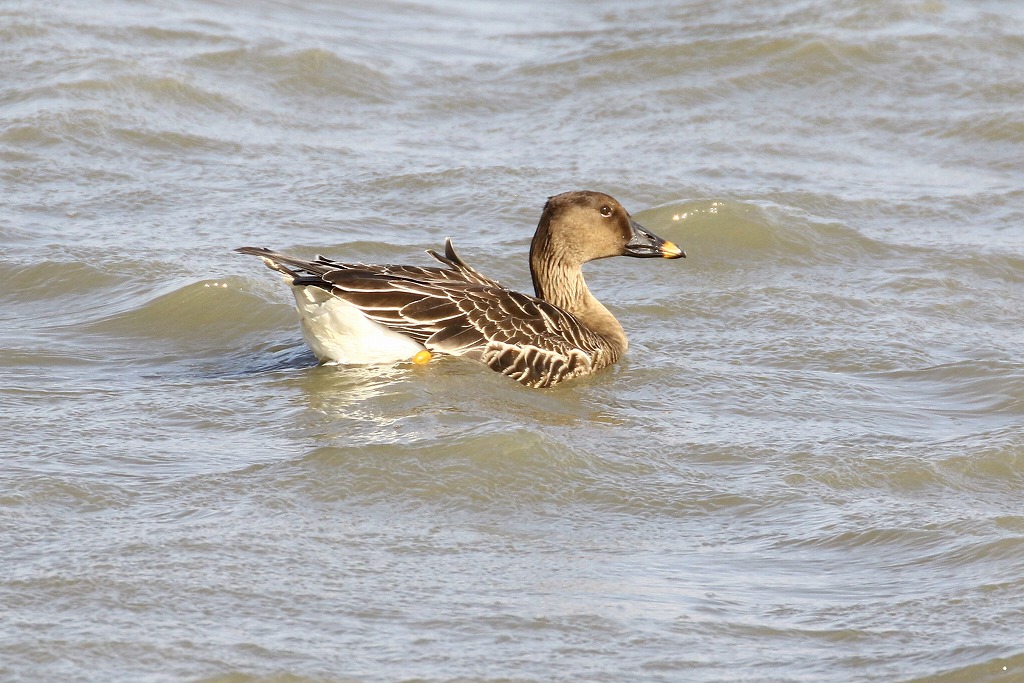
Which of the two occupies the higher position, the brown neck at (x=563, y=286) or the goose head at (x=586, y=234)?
the goose head at (x=586, y=234)

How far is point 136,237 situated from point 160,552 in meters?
4.86

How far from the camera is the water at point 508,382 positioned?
5.21 meters

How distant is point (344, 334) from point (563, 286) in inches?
64.6

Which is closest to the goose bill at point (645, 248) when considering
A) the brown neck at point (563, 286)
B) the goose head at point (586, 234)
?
the goose head at point (586, 234)

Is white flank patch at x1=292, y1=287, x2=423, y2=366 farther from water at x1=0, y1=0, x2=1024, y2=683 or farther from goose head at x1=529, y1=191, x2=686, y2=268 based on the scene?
goose head at x1=529, y1=191, x2=686, y2=268

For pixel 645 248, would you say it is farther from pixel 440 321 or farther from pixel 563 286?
pixel 440 321

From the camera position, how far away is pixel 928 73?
48.6 ft

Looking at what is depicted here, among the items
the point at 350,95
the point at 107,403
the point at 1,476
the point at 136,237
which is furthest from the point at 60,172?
the point at 1,476

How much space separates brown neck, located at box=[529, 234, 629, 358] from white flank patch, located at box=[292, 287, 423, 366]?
126cm

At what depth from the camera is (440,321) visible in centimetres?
797

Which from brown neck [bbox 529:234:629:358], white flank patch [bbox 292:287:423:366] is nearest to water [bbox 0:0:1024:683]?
white flank patch [bbox 292:287:423:366]

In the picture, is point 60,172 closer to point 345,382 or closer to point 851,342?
point 345,382

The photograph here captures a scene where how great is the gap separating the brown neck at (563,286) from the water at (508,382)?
1.27 feet

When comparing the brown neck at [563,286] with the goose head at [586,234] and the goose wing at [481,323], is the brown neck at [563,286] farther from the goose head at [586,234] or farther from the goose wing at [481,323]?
the goose wing at [481,323]
